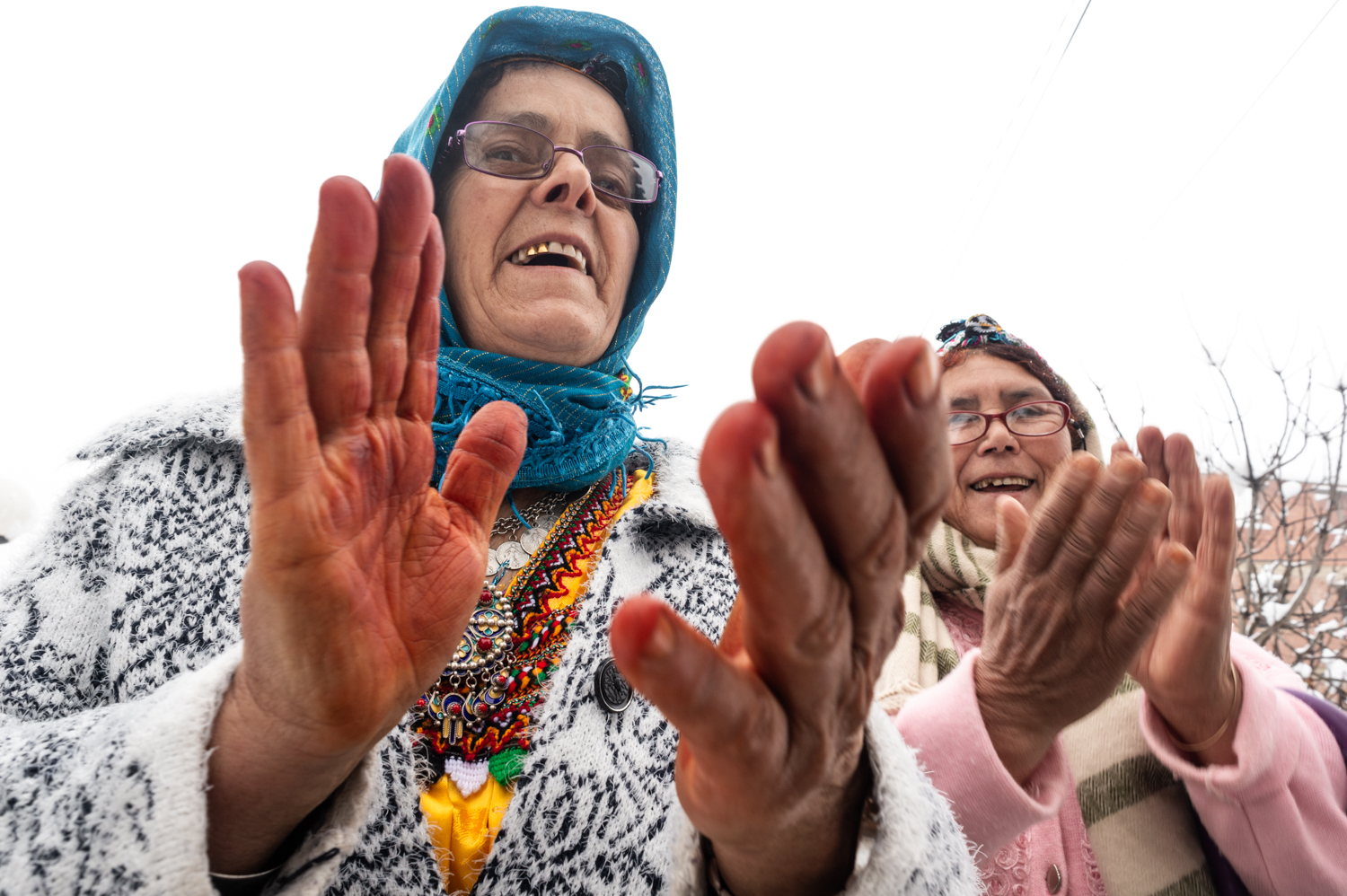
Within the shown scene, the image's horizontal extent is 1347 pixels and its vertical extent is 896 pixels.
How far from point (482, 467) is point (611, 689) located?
1.94 feet

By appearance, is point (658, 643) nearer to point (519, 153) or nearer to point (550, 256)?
point (550, 256)

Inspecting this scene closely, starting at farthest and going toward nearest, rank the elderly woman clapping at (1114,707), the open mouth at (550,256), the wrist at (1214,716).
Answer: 1. the open mouth at (550,256)
2. the wrist at (1214,716)
3. the elderly woman clapping at (1114,707)

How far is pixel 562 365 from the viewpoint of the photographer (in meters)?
1.75

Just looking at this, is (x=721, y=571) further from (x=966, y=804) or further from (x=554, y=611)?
(x=966, y=804)

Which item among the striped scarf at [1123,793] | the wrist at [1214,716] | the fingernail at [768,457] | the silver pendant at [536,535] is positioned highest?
the fingernail at [768,457]

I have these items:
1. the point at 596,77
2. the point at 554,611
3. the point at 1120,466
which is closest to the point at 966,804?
the point at 1120,466

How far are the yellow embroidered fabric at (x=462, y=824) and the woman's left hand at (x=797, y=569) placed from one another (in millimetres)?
741

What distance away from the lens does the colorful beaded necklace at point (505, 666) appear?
1324mm

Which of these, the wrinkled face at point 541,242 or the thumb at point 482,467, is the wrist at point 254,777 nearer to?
the thumb at point 482,467

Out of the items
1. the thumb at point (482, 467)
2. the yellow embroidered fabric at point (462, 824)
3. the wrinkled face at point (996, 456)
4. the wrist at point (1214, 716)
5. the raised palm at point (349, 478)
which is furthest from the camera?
the wrinkled face at point (996, 456)

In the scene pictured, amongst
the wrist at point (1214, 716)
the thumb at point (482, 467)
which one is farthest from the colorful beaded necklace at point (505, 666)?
the wrist at point (1214, 716)

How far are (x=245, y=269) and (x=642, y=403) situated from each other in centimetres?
145

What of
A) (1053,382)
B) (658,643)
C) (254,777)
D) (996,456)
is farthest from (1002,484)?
(254,777)

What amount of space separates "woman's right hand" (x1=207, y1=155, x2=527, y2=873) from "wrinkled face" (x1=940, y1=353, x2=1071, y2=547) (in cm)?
198
